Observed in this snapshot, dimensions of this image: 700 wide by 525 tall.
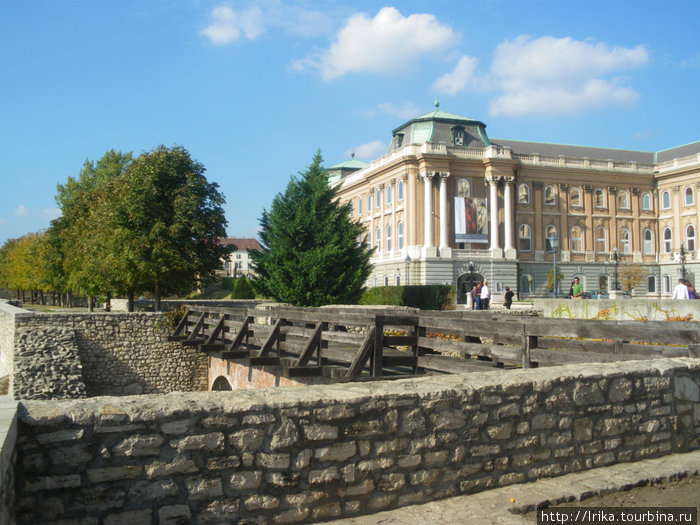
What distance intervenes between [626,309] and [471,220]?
119 feet

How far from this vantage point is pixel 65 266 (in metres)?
39.6

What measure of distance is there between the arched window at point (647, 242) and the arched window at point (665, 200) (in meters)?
2.78

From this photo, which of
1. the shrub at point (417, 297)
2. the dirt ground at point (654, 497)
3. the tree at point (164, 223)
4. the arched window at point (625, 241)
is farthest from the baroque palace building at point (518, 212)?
the dirt ground at point (654, 497)

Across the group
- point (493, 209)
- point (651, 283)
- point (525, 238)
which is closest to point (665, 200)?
point (651, 283)

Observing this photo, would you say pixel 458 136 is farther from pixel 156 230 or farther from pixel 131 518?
pixel 131 518

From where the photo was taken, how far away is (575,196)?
6081cm

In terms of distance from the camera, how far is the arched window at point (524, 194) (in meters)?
59.1

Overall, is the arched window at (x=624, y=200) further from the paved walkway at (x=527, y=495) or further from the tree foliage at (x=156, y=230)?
the paved walkway at (x=527, y=495)

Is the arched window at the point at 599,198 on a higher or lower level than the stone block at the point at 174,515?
higher

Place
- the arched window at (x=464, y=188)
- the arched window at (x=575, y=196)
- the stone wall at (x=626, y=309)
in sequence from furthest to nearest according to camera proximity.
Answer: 1. the arched window at (x=575, y=196)
2. the arched window at (x=464, y=188)
3. the stone wall at (x=626, y=309)

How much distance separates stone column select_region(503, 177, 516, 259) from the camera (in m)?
56.4

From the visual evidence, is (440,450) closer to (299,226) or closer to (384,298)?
(299,226)

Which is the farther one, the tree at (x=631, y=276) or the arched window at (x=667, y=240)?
the arched window at (x=667, y=240)

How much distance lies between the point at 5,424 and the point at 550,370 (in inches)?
167
